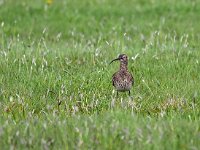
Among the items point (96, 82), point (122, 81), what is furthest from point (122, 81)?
point (96, 82)

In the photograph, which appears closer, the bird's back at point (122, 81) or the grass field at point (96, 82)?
the grass field at point (96, 82)

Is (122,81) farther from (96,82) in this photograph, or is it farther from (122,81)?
(96,82)

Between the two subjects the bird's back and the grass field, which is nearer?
the grass field

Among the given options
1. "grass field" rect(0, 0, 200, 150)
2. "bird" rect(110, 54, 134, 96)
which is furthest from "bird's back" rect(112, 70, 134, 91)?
"grass field" rect(0, 0, 200, 150)

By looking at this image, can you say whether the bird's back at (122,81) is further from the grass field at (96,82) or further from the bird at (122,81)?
the grass field at (96,82)

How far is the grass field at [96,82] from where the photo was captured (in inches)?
224

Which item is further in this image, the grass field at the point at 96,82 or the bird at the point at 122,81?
the bird at the point at 122,81

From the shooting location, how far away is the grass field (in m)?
5.68

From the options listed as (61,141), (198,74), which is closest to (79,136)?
(61,141)

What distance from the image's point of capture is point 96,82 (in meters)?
8.13

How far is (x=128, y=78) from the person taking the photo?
7562 millimetres

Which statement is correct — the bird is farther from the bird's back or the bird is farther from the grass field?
the grass field

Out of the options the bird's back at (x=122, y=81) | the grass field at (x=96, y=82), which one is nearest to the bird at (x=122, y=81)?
the bird's back at (x=122, y=81)

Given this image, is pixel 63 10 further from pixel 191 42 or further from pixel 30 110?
pixel 30 110
